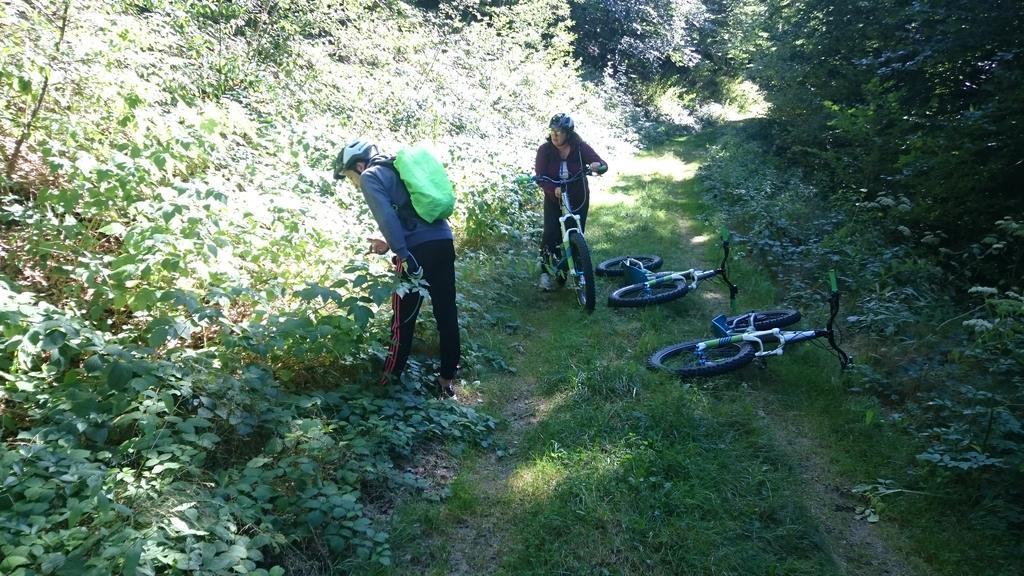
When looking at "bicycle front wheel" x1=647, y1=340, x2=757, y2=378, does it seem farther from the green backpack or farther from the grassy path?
the green backpack

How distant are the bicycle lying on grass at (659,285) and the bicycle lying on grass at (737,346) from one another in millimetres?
913

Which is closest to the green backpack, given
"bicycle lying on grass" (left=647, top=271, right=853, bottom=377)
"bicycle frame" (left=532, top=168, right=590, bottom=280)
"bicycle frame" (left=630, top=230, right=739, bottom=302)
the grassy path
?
the grassy path

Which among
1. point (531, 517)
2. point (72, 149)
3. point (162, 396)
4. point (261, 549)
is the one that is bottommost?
point (531, 517)

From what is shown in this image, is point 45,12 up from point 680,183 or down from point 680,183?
up

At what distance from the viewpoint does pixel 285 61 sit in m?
10.0

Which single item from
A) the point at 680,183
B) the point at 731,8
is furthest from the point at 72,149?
the point at 731,8

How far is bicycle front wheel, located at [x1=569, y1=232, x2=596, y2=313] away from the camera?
652 centimetres

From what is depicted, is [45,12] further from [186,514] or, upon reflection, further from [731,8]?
[731,8]

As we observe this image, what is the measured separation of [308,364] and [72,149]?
2769mm

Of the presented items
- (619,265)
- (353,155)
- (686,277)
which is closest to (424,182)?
(353,155)

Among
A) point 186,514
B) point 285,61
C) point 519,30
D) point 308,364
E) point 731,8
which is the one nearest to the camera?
point 186,514

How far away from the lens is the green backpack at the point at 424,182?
14.1ft

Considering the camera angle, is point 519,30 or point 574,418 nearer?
point 574,418

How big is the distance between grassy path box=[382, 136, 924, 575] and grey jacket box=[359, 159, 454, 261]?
1.43 m
